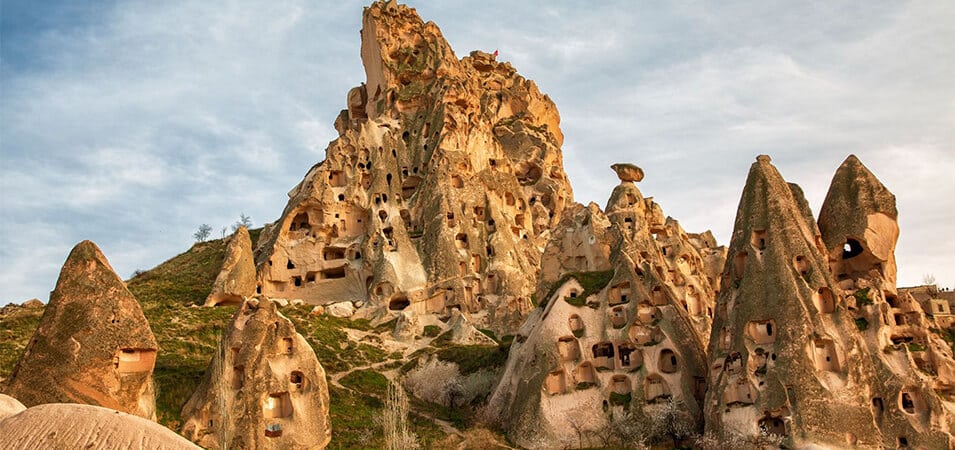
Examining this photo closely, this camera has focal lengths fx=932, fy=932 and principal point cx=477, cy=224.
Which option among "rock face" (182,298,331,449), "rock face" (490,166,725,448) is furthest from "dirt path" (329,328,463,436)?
"rock face" (182,298,331,449)

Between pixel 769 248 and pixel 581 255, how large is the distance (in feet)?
58.0

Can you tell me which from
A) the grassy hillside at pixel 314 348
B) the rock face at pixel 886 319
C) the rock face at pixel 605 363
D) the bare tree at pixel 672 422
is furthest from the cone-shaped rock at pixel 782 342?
the grassy hillside at pixel 314 348

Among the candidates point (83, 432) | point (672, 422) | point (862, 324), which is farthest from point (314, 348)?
point (83, 432)

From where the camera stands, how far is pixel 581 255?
58094 millimetres

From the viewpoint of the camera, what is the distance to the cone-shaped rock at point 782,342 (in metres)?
37.1

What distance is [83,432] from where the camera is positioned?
414 inches

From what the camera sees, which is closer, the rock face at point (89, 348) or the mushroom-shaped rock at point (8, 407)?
the mushroom-shaped rock at point (8, 407)

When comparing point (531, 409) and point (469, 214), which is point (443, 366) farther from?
point (469, 214)

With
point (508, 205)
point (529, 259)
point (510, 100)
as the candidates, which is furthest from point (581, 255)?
point (510, 100)

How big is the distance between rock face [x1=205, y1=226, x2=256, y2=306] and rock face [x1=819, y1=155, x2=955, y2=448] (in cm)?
3938

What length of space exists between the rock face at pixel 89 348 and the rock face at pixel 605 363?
59.1 ft

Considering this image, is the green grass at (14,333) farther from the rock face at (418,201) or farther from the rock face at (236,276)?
the rock face at (418,201)

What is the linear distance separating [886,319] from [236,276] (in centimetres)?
4333

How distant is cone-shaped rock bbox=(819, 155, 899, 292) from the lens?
45.2 m
